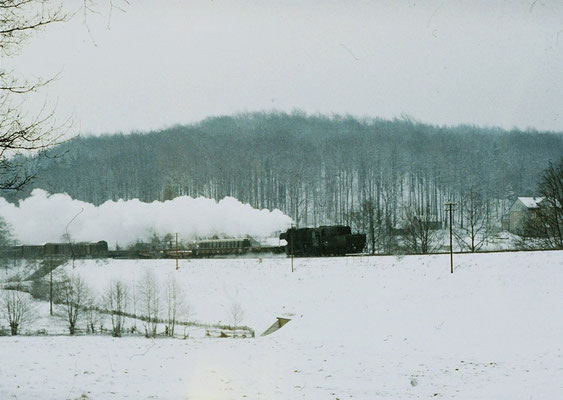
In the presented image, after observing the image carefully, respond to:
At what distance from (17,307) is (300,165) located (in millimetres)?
58400

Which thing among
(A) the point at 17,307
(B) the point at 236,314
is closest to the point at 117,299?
(A) the point at 17,307

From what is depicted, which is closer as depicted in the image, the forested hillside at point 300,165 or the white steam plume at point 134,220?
the white steam plume at point 134,220

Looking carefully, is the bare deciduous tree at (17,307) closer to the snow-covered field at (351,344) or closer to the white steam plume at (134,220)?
the snow-covered field at (351,344)

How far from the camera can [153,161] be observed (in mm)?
88875

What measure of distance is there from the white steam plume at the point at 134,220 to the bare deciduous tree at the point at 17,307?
23702 mm

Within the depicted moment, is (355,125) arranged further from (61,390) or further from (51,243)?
(61,390)

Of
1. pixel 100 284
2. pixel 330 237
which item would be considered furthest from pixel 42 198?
pixel 330 237

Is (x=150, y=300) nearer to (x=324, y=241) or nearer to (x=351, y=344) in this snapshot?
(x=324, y=241)

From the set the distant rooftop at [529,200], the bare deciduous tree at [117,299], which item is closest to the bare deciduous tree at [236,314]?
the bare deciduous tree at [117,299]

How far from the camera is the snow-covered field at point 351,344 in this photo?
11898mm

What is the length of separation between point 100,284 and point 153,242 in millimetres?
16637

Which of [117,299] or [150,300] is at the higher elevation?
[117,299]

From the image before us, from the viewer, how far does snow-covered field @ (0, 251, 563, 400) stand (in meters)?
11.9

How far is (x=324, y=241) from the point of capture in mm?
45562
